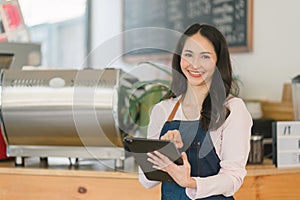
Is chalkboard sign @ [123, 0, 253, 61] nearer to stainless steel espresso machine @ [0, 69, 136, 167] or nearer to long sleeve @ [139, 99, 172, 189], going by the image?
stainless steel espresso machine @ [0, 69, 136, 167]

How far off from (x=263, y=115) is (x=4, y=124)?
947 mm

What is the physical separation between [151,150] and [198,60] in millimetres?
208

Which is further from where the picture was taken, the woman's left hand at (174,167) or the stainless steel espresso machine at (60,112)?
the stainless steel espresso machine at (60,112)

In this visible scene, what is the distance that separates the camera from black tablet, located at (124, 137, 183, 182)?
37.6 inches

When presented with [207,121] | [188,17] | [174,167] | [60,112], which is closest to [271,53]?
[188,17]

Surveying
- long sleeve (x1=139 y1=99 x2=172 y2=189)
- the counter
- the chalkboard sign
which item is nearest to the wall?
the chalkboard sign

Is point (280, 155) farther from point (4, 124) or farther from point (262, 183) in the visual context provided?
point (4, 124)

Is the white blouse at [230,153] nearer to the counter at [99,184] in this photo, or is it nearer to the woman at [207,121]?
the woman at [207,121]

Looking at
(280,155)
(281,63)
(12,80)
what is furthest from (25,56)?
(280,155)

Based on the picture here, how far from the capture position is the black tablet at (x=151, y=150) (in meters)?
0.96

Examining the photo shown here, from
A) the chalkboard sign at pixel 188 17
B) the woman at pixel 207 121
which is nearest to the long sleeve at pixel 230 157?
the woman at pixel 207 121

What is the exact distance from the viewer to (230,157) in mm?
1029

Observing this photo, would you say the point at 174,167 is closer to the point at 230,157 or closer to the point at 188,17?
the point at 230,157

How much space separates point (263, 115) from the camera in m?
1.89
